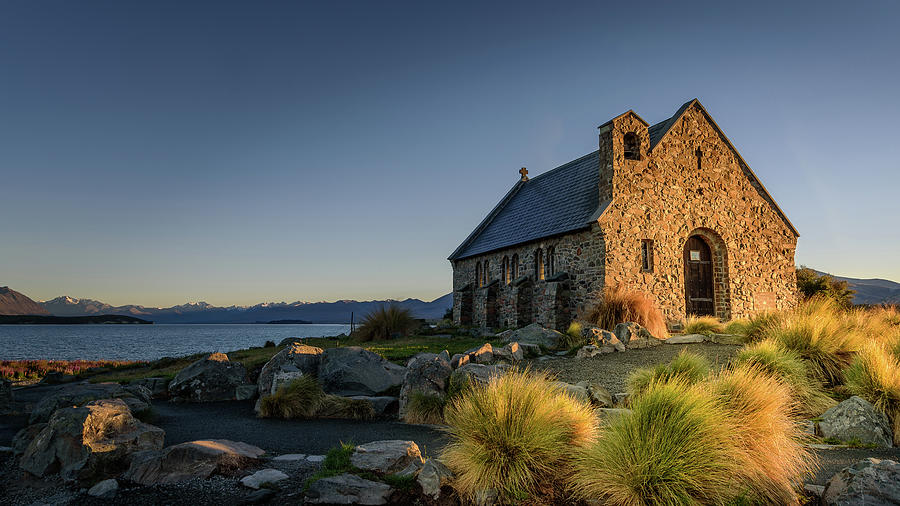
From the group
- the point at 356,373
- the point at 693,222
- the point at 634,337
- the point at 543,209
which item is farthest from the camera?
the point at 543,209

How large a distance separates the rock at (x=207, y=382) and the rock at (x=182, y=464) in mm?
6377

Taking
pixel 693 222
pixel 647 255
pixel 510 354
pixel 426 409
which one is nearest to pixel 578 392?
pixel 426 409

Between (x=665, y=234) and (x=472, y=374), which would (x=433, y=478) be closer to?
(x=472, y=374)

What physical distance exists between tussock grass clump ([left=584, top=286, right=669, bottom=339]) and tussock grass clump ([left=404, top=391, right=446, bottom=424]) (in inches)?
387

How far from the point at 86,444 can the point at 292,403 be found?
4017 mm

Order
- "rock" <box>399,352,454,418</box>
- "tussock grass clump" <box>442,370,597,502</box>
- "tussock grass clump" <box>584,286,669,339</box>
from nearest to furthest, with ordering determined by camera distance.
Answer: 1. "tussock grass clump" <box>442,370,597,502</box>
2. "rock" <box>399,352,454,418</box>
3. "tussock grass clump" <box>584,286,669,339</box>

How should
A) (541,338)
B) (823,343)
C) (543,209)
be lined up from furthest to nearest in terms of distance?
(543,209)
(541,338)
(823,343)

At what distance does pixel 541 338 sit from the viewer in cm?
1602

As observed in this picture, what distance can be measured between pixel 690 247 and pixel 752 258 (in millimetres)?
3031

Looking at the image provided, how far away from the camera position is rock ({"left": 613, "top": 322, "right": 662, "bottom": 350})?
14578 millimetres

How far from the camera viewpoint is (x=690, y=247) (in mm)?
22312

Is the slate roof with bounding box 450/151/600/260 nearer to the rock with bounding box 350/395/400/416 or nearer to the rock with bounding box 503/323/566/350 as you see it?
the rock with bounding box 503/323/566/350

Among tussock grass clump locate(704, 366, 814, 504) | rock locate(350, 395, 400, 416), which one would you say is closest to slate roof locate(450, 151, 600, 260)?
rock locate(350, 395, 400, 416)

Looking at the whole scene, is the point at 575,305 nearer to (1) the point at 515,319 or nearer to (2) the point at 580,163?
(1) the point at 515,319
